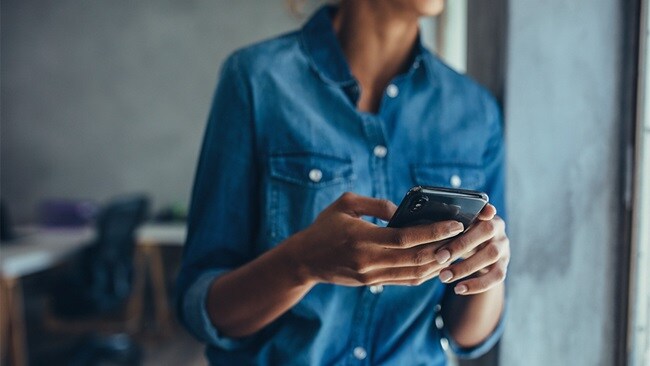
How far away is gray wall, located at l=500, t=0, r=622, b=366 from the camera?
0.90 metres

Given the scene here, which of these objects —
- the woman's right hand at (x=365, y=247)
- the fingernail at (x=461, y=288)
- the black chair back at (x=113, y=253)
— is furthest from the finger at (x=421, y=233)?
the black chair back at (x=113, y=253)

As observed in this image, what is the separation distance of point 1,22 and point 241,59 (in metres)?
4.52

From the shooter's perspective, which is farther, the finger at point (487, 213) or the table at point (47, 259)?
the table at point (47, 259)

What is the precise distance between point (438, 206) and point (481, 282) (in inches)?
6.2

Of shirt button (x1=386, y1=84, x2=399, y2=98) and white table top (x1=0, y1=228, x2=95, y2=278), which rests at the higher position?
shirt button (x1=386, y1=84, x2=399, y2=98)

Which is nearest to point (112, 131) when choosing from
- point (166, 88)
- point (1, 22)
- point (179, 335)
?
point (166, 88)

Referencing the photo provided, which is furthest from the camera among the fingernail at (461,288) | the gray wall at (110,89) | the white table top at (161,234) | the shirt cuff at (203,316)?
the gray wall at (110,89)

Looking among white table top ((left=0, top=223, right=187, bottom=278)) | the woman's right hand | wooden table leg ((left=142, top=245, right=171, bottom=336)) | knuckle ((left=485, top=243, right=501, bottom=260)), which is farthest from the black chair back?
knuckle ((left=485, top=243, right=501, bottom=260))

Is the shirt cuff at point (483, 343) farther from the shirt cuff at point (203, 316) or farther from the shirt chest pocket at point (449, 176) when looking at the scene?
the shirt cuff at point (203, 316)

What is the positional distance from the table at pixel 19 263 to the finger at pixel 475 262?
2874 millimetres

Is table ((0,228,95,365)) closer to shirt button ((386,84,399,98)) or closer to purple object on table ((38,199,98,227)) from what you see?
purple object on table ((38,199,98,227))

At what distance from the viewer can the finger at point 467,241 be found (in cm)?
56

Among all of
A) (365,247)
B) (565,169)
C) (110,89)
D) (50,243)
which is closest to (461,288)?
(365,247)

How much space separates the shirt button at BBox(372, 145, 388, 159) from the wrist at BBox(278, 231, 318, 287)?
0.21 meters
